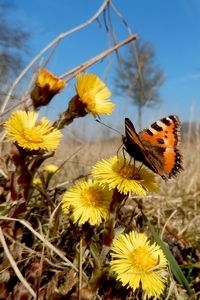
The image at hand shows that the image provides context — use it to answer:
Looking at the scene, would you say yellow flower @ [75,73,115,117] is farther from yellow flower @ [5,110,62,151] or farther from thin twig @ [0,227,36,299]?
thin twig @ [0,227,36,299]

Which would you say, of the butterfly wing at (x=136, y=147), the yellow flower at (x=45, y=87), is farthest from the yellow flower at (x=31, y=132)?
the butterfly wing at (x=136, y=147)

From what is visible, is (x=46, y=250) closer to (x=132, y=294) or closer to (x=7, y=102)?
(x=132, y=294)

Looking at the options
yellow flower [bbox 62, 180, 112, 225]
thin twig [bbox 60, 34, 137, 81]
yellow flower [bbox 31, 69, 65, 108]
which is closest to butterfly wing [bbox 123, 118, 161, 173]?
yellow flower [bbox 62, 180, 112, 225]

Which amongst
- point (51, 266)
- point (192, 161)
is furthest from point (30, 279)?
point (192, 161)

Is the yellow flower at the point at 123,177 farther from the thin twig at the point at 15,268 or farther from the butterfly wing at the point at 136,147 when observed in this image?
the thin twig at the point at 15,268

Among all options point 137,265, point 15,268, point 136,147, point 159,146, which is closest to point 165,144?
Answer: point 159,146

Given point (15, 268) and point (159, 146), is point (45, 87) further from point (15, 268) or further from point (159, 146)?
point (15, 268)

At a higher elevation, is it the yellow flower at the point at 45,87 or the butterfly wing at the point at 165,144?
the yellow flower at the point at 45,87
